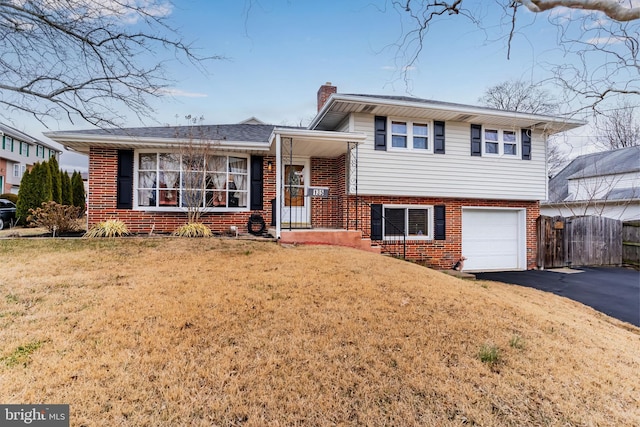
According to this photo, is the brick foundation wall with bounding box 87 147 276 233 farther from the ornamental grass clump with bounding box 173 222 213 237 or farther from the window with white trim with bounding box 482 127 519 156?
the window with white trim with bounding box 482 127 519 156

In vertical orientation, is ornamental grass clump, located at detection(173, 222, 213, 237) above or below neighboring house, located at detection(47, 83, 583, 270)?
below

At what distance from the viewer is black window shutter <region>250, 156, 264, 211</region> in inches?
384

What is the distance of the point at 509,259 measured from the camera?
11.2 meters

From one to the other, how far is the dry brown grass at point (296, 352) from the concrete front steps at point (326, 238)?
2536 mm

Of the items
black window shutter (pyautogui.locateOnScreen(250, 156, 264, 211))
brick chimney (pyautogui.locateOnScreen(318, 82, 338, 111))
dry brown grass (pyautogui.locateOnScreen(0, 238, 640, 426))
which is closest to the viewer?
dry brown grass (pyautogui.locateOnScreen(0, 238, 640, 426))

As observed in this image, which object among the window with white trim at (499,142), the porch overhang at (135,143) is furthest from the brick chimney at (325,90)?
the window with white trim at (499,142)

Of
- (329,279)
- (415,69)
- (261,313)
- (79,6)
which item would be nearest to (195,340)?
(261,313)

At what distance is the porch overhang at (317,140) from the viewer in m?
7.79

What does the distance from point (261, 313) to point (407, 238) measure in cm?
720

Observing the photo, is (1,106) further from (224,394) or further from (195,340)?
(224,394)

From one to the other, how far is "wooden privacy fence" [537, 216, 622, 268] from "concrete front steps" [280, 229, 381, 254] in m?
7.39

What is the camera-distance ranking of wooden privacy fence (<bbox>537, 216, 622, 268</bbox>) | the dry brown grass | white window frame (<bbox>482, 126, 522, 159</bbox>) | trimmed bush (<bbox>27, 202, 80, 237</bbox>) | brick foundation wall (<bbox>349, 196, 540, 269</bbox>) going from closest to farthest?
the dry brown grass → trimmed bush (<bbox>27, 202, 80, 237</bbox>) → brick foundation wall (<bbox>349, 196, 540, 269</bbox>) → white window frame (<bbox>482, 126, 522, 159</bbox>) → wooden privacy fence (<bbox>537, 216, 622, 268</bbox>)

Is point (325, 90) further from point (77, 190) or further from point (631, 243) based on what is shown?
point (77, 190)

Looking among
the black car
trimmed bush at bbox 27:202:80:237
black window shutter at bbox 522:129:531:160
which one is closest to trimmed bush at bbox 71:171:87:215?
the black car
